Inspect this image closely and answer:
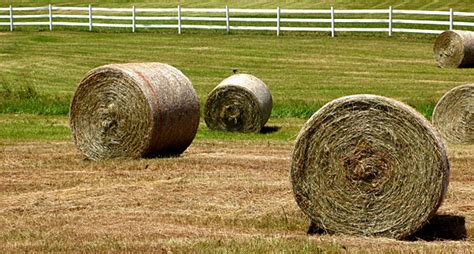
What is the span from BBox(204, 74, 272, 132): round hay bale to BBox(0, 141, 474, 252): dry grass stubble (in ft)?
17.6

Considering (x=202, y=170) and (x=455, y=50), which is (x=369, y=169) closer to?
(x=202, y=170)

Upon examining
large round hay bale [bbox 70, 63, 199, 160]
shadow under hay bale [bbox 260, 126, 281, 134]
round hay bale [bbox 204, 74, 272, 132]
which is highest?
large round hay bale [bbox 70, 63, 199, 160]

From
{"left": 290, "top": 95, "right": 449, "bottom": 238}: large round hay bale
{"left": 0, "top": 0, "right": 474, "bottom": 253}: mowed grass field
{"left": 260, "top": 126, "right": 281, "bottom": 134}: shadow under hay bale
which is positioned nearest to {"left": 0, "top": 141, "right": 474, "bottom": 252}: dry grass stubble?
{"left": 0, "top": 0, "right": 474, "bottom": 253}: mowed grass field

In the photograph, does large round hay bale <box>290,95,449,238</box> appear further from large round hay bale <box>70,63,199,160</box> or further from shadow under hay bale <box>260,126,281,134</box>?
shadow under hay bale <box>260,126,281,134</box>

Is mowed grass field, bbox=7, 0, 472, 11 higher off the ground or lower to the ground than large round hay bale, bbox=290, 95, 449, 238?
lower

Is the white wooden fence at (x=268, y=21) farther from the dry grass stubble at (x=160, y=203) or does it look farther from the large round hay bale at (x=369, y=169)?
the large round hay bale at (x=369, y=169)

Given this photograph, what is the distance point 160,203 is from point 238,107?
11.0 m

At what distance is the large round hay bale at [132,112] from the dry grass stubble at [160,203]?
40cm

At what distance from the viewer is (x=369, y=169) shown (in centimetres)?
1245

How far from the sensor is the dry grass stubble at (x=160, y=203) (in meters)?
11.9

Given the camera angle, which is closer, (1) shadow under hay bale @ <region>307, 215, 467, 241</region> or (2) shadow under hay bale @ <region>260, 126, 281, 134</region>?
(1) shadow under hay bale @ <region>307, 215, 467, 241</region>

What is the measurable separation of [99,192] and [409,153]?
15.1ft

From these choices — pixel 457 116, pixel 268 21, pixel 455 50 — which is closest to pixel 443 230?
pixel 457 116

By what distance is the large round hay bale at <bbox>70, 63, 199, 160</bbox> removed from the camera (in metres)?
18.3
